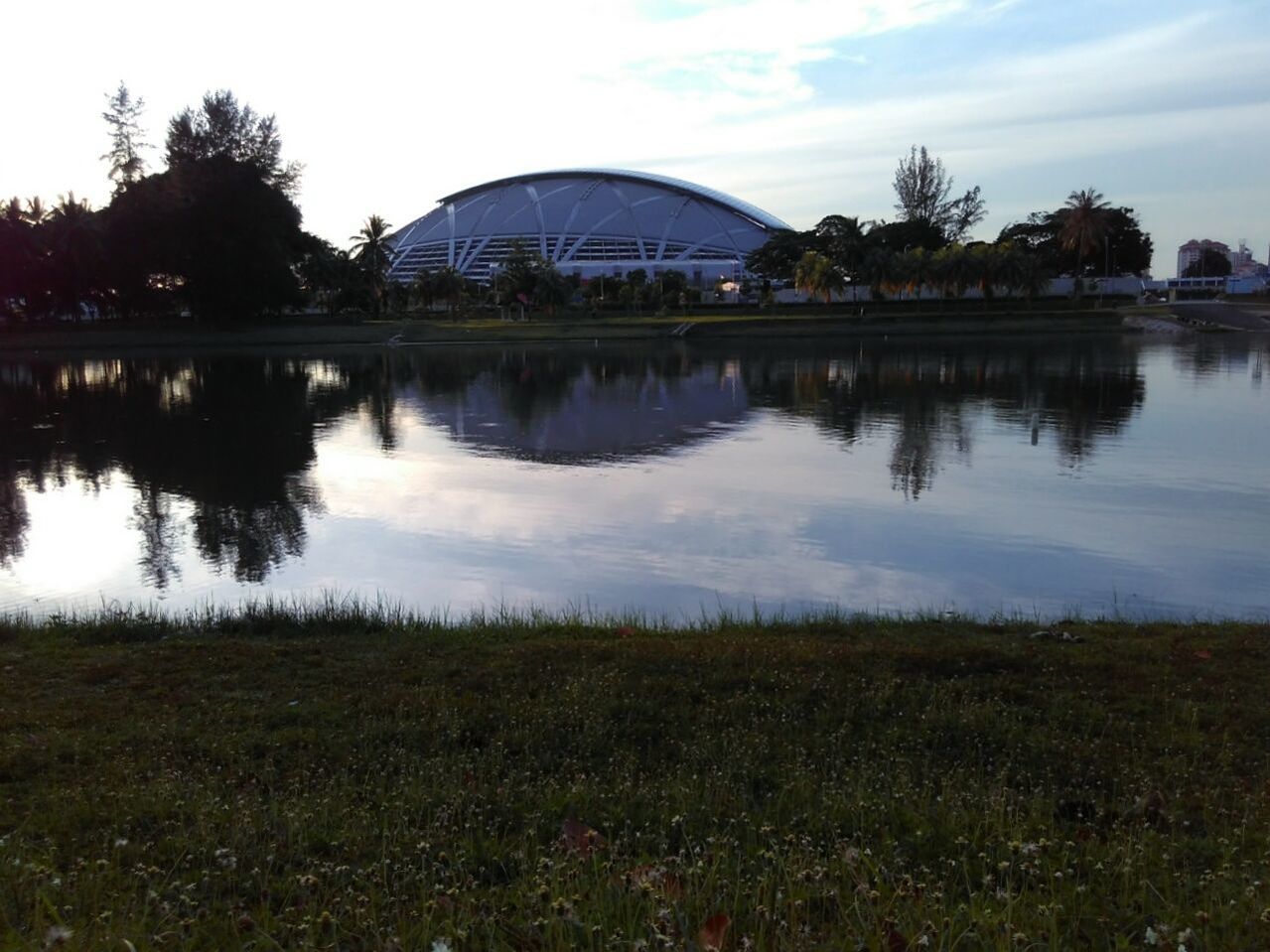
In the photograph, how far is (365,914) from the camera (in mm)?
3004

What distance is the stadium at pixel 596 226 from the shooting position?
10750cm

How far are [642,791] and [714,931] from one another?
160 cm

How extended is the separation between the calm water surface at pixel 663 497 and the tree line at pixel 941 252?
1526 inches

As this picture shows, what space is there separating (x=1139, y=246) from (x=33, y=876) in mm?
102243

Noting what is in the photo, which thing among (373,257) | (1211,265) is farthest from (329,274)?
(1211,265)

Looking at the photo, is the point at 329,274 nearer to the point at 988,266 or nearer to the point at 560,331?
the point at 560,331

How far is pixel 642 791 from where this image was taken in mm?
4277

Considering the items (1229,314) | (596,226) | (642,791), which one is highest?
(596,226)

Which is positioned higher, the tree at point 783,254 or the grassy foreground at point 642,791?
the tree at point 783,254

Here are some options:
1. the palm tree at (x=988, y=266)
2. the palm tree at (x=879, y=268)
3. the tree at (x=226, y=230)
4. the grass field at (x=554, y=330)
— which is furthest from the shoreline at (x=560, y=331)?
the palm tree at (x=879, y=268)

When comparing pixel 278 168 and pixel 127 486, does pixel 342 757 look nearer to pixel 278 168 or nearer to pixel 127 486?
pixel 127 486

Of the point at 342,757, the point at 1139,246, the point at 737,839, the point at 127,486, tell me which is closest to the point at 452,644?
the point at 342,757

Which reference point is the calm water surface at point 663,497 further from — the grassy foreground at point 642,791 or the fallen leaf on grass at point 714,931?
the fallen leaf on grass at point 714,931

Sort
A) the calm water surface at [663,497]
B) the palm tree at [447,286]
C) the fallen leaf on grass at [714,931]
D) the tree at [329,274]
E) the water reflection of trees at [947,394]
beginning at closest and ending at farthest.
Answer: the fallen leaf on grass at [714,931] < the calm water surface at [663,497] < the water reflection of trees at [947,394] < the tree at [329,274] < the palm tree at [447,286]
